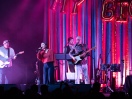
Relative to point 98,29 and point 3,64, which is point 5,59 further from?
point 98,29

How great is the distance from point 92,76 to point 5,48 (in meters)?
4.40

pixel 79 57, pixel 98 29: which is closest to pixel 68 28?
pixel 98 29

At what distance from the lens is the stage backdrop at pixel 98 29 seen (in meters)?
15.2

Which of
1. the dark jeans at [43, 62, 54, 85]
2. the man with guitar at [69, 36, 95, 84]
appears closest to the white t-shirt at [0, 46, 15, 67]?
the dark jeans at [43, 62, 54, 85]

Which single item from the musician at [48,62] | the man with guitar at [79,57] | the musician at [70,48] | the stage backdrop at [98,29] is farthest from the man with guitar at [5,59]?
the stage backdrop at [98,29]

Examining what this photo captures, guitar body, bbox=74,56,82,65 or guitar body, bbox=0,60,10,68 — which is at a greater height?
guitar body, bbox=74,56,82,65

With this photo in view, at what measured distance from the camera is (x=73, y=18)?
16.1 m

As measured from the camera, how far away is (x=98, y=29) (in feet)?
50.9

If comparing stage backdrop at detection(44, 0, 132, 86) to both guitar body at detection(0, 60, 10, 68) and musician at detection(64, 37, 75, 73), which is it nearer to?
musician at detection(64, 37, 75, 73)

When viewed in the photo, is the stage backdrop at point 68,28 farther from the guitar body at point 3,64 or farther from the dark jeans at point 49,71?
the guitar body at point 3,64

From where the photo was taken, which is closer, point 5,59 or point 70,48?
point 5,59

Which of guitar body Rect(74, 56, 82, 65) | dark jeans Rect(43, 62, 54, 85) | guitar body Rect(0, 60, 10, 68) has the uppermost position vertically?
guitar body Rect(74, 56, 82, 65)

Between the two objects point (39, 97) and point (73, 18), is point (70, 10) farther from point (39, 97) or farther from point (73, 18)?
point (39, 97)

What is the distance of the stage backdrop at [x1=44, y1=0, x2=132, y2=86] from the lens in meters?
15.2
